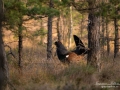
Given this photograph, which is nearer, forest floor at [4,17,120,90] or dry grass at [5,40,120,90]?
forest floor at [4,17,120,90]

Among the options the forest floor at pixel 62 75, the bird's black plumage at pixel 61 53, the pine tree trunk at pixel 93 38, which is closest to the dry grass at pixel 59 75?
the forest floor at pixel 62 75

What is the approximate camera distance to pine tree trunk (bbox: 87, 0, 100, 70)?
41.4 ft

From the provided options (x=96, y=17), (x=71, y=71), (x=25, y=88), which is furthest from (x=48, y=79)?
(x=96, y=17)

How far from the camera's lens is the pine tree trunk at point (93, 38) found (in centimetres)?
1262

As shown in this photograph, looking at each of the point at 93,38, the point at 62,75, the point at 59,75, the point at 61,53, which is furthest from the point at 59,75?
the point at 61,53

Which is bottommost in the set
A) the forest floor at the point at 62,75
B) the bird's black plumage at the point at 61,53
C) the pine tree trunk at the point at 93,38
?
the forest floor at the point at 62,75

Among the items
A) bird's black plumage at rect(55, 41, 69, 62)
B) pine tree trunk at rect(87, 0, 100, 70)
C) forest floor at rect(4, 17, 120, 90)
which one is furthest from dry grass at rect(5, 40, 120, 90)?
bird's black plumage at rect(55, 41, 69, 62)

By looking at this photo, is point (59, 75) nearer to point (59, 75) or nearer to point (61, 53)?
point (59, 75)

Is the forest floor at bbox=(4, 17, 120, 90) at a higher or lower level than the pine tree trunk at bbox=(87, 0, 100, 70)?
lower

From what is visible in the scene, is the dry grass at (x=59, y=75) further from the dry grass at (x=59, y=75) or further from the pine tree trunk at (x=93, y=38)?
the pine tree trunk at (x=93, y=38)

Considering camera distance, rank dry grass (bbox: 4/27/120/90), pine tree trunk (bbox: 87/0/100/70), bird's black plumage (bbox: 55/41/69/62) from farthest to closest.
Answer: bird's black plumage (bbox: 55/41/69/62) → pine tree trunk (bbox: 87/0/100/70) → dry grass (bbox: 4/27/120/90)

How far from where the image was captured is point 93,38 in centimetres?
1270

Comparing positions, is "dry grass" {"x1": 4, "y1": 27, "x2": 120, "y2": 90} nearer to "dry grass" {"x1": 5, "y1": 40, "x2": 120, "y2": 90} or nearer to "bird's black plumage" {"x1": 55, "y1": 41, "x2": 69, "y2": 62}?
"dry grass" {"x1": 5, "y1": 40, "x2": 120, "y2": 90}

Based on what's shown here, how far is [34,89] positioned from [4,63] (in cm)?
104
